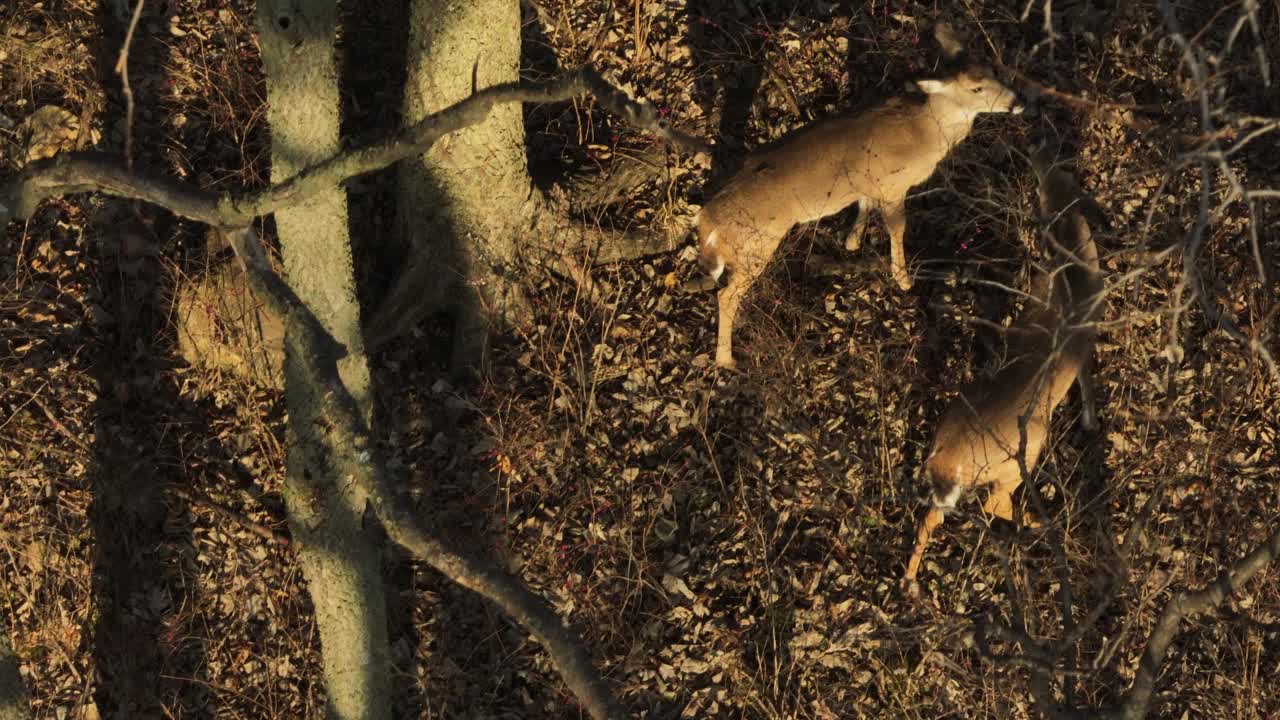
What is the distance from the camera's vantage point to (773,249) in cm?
686

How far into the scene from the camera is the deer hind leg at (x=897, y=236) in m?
6.90

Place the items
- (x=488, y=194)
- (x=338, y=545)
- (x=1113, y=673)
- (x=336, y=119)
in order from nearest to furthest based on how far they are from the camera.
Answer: (x=336, y=119) → (x=338, y=545) → (x=1113, y=673) → (x=488, y=194)

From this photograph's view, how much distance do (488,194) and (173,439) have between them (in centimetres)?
220

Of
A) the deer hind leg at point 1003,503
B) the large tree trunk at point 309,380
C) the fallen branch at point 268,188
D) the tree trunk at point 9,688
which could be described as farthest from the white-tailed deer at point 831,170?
the tree trunk at point 9,688

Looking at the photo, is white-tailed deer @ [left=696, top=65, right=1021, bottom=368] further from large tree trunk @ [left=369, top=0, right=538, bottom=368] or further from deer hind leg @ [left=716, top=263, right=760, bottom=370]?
large tree trunk @ [left=369, top=0, right=538, bottom=368]

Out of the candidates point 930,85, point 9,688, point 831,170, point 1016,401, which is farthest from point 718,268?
point 9,688

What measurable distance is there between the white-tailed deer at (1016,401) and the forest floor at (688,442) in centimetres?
25

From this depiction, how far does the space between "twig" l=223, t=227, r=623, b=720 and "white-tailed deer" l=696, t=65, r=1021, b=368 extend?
293 cm

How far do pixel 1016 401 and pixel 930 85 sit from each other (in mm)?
1684

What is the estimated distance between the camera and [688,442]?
6961 mm

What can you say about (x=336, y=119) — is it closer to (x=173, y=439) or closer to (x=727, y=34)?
(x=173, y=439)

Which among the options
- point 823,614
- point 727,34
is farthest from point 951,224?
point 823,614

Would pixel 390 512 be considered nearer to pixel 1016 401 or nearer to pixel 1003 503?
pixel 1016 401

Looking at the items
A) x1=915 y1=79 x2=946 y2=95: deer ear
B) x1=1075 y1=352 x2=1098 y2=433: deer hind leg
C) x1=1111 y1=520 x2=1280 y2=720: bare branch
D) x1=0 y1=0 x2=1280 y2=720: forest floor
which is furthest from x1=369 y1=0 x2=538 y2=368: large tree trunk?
x1=1111 y1=520 x2=1280 y2=720: bare branch
